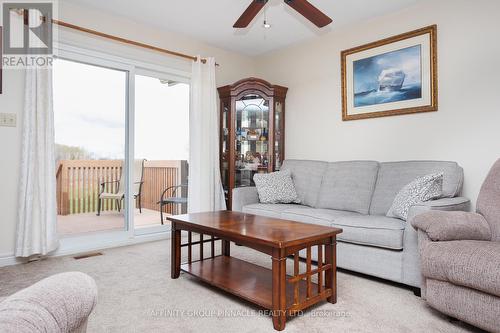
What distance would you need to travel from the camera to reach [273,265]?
5.80ft

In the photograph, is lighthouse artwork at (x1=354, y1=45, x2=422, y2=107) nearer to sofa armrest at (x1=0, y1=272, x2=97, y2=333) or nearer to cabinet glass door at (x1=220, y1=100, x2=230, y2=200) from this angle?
cabinet glass door at (x1=220, y1=100, x2=230, y2=200)

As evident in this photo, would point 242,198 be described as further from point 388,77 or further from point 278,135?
point 388,77

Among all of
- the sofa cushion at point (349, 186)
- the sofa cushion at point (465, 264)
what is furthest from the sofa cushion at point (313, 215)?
the sofa cushion at point (465, 264)

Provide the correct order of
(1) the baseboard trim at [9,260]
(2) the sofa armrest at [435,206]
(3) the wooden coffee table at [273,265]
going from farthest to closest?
1. (1) the baseboard trim at [9,260]
2. (2) the sofa armrest at [435,206]
3. (3) the wooden coffee table at [273,265]

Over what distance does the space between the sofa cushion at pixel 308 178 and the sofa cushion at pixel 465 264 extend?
1.73 meters

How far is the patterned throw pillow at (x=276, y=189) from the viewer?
11.5 ft

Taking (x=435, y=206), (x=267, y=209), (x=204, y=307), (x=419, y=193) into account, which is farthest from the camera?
(x=267, y=209)

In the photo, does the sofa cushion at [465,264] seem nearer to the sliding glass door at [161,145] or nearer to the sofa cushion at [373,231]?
the sofa cushion at [373,231]

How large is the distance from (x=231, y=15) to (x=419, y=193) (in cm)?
257

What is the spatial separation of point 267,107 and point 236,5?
1370 mm

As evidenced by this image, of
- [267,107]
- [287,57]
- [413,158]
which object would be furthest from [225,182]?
[413,158]

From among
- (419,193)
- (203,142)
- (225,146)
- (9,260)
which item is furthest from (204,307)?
(225,146)

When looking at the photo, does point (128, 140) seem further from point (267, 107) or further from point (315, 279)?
point (315, 279)

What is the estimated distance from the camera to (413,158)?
10.5 feet
